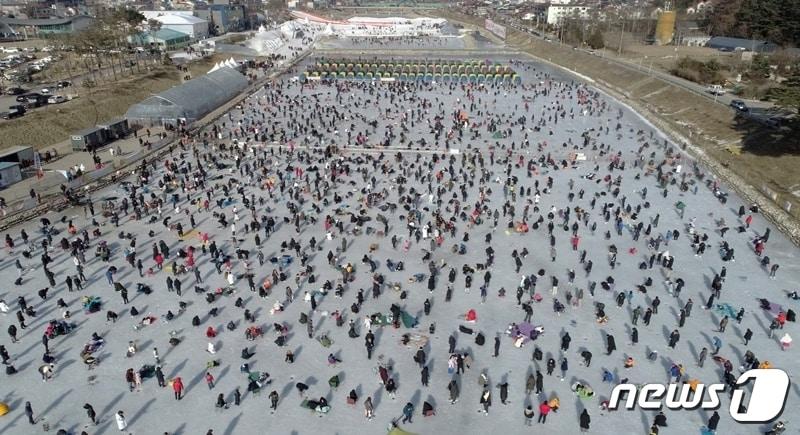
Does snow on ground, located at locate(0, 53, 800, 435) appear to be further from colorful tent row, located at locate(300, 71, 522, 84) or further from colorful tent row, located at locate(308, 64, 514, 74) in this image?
colorful tent row, located at locate(308, 64, 514, 74)

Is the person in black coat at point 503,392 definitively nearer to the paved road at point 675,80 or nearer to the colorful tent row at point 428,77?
the paved road at point 675,80

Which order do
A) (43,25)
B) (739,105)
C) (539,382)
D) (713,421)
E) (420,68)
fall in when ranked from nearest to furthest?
(713,421), (539,382), (739,105), (420,68), (43,25)

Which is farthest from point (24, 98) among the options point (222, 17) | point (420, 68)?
point (222, 17)

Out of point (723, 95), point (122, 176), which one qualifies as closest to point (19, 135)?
point (122, 176)

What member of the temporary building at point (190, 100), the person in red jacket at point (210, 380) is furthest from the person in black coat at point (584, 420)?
Answer: the temporary building at point (190, 100)

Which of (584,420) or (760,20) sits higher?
(760,20)

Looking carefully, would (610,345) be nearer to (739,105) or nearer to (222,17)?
(739,105)

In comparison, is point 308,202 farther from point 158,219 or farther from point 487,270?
point 487,270
